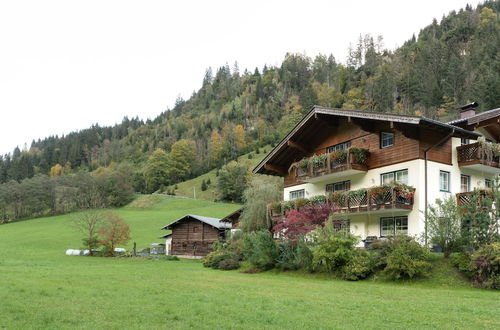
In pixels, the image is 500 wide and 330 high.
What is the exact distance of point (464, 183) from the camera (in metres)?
28.3

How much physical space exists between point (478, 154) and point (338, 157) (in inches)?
328

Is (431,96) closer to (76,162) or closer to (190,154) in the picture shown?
(190,154)

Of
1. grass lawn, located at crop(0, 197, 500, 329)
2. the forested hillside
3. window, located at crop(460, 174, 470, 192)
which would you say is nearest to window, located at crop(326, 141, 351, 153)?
window, located at crop(460, 174, 470, 192)

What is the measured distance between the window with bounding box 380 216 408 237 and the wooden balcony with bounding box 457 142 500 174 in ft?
16.3

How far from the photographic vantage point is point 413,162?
87.0 feet

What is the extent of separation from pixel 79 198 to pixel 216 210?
37799 millimetres

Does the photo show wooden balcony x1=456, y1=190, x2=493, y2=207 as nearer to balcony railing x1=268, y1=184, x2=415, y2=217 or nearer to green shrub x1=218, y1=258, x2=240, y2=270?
balcony railing x1=268, y1=184, x2=415, y2=217

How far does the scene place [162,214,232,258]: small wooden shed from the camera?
5031cm

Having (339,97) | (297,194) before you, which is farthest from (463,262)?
(339,97)

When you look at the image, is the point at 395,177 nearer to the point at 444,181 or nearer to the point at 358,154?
the point at 358,154

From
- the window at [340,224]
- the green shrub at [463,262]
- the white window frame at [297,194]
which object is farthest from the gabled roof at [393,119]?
the green shrub at [463,262]

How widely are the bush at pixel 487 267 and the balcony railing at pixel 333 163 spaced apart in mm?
11018


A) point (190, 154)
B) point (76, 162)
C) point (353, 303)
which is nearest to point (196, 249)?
point (353, 303)

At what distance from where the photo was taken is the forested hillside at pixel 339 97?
108 m
